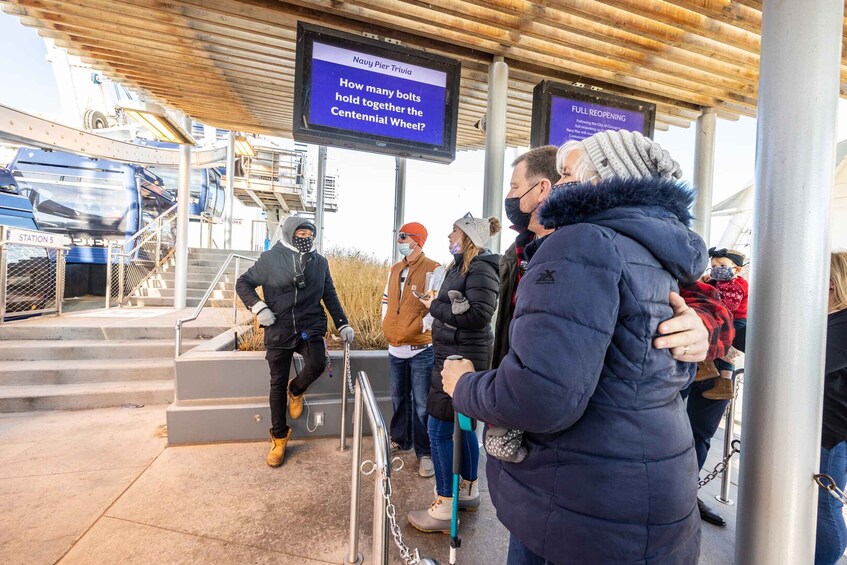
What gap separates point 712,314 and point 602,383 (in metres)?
1.31

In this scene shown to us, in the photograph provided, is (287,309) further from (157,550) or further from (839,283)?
(839,283)

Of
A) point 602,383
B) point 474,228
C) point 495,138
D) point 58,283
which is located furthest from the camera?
point 58,283

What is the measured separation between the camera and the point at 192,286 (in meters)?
8.80

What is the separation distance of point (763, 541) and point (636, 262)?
4.25 ft

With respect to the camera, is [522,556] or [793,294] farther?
[793,294]

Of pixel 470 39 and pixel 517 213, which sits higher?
pixel 470 39

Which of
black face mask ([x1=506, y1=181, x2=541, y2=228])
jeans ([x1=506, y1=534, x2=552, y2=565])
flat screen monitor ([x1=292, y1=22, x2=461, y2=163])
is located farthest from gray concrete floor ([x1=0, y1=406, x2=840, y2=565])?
flat screen monitor ([x1=292, y1=22, x2=461, y2=163])

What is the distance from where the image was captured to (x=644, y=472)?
3.31 ft

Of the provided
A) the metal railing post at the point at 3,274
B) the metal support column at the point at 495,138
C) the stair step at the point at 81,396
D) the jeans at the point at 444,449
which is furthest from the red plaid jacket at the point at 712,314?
the metal railing post at the point at 3,274

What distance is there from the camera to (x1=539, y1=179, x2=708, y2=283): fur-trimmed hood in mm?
1006

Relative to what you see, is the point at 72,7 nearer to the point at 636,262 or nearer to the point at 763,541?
the point at 636,262

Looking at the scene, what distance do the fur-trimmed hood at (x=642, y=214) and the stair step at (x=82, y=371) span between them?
5.75m

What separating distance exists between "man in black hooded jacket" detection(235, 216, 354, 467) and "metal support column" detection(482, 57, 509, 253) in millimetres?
1835

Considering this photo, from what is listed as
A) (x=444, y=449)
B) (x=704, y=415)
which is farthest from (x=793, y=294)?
(x=444, y=449)
